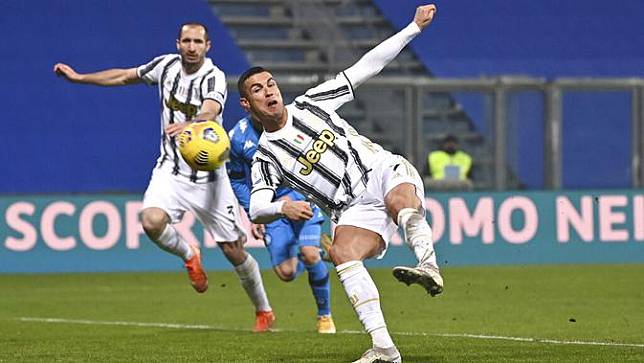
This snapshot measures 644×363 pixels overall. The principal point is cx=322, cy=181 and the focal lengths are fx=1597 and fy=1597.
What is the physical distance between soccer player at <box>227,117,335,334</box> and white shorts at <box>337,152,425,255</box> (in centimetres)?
300

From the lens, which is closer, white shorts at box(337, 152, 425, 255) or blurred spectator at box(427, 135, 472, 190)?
white shorts at box(337, 152, 425, 255)

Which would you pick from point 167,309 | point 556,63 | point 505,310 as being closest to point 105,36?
point 556,63

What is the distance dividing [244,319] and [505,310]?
2.37 meters

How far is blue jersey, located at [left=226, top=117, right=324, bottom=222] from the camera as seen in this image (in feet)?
41.3

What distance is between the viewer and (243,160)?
41.9 feet

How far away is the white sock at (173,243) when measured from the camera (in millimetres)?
12484

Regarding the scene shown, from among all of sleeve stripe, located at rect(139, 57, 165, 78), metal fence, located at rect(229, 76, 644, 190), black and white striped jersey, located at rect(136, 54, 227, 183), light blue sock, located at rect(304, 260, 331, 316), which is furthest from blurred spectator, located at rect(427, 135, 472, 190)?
sleeve stripe, located at rect(139, 57, 165, 78)

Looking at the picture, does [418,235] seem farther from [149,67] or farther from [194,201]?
[149,67]

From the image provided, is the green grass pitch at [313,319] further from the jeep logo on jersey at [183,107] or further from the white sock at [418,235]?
the jeep logo on jersey at [183,107]

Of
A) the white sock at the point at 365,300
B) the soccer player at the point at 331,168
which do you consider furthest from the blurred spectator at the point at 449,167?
the white sock at the point at 365,300

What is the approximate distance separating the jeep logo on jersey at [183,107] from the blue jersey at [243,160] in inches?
19.0

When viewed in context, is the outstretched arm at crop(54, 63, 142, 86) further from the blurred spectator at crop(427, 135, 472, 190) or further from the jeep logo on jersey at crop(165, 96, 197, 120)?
the blurred spectator at crop(427, 135, 472, 190)

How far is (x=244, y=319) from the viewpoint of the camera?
14.2 metres

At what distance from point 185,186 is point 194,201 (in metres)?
0.14
